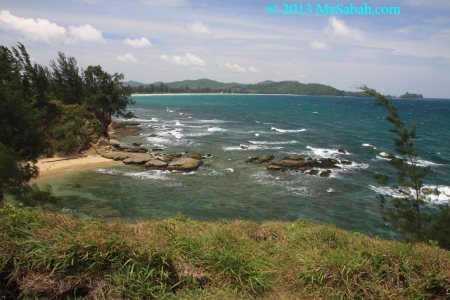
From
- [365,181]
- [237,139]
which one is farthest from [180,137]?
[365,181]

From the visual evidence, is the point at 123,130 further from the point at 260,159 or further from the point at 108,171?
the point at 260,159

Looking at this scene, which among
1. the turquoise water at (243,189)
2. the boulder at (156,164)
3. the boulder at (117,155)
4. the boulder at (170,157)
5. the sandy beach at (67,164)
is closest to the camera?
the turquoise water at (243,189)

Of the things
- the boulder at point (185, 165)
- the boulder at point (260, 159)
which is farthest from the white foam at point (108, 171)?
the boulder at point (260, 159)

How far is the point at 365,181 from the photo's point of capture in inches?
1331

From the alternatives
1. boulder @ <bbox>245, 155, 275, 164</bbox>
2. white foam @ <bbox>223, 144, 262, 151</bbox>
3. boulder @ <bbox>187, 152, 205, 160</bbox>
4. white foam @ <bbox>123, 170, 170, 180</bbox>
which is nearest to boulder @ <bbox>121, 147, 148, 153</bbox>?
boulder @ <bbox>187, 152, 205, 160</bbox>

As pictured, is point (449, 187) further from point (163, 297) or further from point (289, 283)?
point (163, 297)

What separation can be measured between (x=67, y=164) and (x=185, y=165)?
13.7m

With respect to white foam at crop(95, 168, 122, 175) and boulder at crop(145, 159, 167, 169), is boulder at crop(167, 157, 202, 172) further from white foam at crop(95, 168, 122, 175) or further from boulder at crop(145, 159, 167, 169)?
white foam at crop(95, 168, 122, 175)

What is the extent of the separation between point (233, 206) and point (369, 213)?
10882mm

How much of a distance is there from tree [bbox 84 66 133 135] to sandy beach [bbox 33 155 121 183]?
12250 mm

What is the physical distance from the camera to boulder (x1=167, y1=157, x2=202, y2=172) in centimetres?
3688

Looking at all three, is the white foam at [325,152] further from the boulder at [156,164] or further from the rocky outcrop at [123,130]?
the rocky outcrop at [123,130]

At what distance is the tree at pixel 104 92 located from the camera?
50.8 metres

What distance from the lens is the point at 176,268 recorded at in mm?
6137
